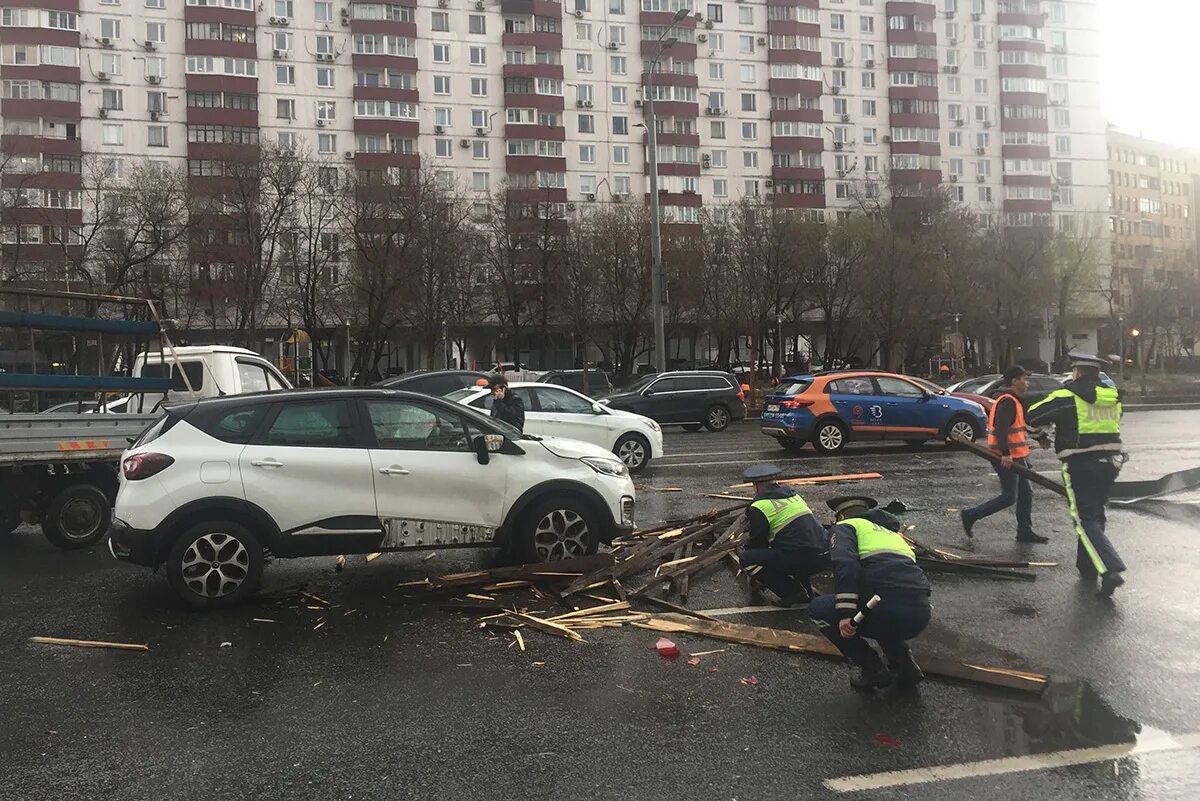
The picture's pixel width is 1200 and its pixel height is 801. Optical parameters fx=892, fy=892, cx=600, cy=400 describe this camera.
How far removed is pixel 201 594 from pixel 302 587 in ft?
2.95

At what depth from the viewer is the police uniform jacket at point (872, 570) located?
4535 millimetres

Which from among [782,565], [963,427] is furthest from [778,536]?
[963,427]

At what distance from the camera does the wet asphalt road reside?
381 centimetres

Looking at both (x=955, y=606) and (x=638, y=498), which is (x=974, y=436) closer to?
(x=638, y=498)

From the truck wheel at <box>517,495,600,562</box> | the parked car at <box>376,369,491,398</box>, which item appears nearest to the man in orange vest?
the truck wheel at <box>517,495,600,562</box>

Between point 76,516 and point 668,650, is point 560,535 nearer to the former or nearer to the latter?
point 668,650

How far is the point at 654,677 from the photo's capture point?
507 cm

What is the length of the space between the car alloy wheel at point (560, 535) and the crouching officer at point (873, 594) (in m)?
2.92

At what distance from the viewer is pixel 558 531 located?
7359 mm

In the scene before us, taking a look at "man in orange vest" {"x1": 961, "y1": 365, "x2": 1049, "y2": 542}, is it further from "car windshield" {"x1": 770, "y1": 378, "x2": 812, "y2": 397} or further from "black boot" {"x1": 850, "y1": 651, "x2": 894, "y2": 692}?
"car windshield" {"x1": 770, "y1": 378, "x2": 812, "y2": 397}

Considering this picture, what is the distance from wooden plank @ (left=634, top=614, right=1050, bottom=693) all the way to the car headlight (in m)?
1.70

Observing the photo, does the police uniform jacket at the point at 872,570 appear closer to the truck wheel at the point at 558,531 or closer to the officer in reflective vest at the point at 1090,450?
the truck wheel at the point at 558,531

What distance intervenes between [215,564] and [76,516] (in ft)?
12.3

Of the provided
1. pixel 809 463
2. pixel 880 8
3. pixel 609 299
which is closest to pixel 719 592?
pixel 809 463
